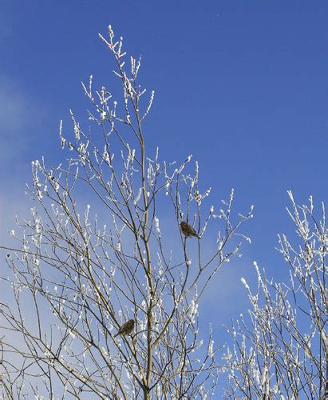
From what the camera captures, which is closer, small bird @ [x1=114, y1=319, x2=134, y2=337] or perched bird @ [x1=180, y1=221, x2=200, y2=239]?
perched bird @ [x1=180, y1=221, x2=200, y2=239]

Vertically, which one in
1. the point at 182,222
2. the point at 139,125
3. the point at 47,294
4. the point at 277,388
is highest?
the point at 139,125

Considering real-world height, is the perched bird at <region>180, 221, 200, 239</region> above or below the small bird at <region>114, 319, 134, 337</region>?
above

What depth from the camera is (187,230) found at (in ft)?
10.5

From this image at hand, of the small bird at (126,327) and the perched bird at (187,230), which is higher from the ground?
the perched bird at (187,230)

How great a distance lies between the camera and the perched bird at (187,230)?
3197mm

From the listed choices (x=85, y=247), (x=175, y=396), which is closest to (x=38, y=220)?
(x=85, y=247)

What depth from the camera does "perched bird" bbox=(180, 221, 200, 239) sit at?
10.5ft

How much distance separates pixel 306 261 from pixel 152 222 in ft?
4.58

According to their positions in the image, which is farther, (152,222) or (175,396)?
(175,396)

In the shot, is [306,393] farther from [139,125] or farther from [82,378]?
[139,125]

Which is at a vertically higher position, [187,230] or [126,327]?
[187,230]

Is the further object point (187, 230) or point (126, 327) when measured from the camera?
point (126, 327)

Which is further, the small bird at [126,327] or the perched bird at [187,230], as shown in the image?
the small bird at [126,327]

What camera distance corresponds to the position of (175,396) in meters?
3.63
